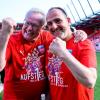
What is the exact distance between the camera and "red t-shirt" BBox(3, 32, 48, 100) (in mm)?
3105

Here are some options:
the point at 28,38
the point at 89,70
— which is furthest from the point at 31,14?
the point at 89,70

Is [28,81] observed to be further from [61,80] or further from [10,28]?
[10,28]

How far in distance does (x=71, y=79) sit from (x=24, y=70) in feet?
1.79

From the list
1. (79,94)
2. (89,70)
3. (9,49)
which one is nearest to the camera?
(89,70)

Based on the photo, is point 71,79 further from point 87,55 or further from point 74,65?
point 74,65

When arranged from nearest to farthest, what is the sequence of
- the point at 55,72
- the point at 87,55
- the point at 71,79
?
the point at 87,55 → the point at 71,79 → the point at 55,72

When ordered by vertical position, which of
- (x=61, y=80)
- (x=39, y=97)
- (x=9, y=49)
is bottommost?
(x=39, y=97)

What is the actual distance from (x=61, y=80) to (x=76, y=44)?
1.06 feet

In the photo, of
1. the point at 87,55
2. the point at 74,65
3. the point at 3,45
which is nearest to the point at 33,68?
the point at 3,45

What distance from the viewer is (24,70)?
3.10 meters

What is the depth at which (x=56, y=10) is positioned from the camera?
2.87 metres

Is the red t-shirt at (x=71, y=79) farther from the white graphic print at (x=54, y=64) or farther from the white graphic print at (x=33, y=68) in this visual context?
the white graphic print at (x=33, y=68)

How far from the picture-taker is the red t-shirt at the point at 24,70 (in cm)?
311

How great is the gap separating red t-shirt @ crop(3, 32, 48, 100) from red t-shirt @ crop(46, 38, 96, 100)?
0.28 meters
